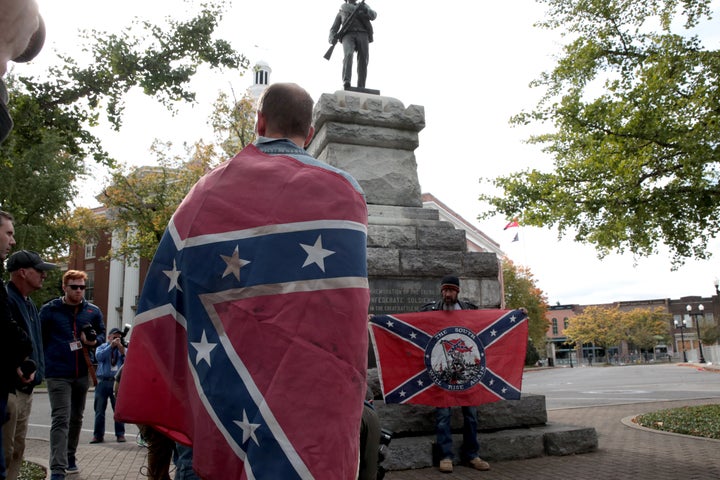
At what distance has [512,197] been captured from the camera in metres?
13.8

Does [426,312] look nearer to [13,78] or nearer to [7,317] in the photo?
[7,317]

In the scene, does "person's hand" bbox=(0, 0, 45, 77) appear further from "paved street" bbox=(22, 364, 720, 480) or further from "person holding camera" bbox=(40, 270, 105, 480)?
"person holding camera" bbox=(40, 270, 105, 480)

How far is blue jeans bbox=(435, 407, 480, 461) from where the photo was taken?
19.3 ft

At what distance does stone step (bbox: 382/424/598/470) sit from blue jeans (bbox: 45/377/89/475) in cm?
320

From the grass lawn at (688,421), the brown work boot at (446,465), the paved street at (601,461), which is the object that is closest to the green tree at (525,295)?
the grass lawn at (688,421)

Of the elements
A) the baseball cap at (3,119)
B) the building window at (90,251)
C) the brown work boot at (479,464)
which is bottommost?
the brown work boot at (479,464)

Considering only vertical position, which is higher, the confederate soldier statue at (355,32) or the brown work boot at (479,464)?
the confederate soldier statue at (355,32)

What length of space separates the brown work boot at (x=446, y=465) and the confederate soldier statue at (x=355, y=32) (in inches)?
236

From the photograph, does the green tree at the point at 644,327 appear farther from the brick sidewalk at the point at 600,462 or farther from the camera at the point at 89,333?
the camera at the point at 89,333

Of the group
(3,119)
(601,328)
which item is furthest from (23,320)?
(601,328)

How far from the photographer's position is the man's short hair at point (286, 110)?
2.17m

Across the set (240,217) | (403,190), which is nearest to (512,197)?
(403,190)

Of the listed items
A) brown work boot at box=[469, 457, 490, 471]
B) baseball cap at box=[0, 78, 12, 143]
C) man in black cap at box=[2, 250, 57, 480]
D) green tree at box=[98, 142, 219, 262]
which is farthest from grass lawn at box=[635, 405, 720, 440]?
green tree at box=[98, 142, 219, 262]

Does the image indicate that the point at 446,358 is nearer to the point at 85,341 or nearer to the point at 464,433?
the point at 464,433
